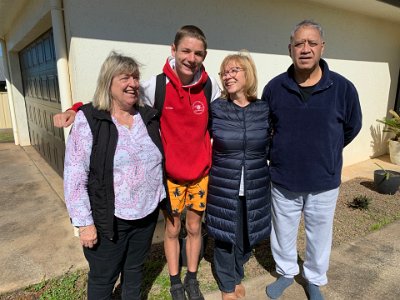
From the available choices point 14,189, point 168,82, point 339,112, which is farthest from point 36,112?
point 339,112

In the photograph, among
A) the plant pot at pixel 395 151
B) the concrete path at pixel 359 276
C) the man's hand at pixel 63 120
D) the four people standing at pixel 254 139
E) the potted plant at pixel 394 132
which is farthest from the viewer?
the plant pot at pixel 395 151

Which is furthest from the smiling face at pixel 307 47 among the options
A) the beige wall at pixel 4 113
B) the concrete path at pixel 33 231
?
the beige wall at pixel 4 113

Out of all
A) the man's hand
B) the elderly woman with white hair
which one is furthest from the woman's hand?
the man's hand

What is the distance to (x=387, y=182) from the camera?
15.2 ft

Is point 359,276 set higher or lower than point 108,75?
lower

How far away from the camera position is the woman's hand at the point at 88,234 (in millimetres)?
1658

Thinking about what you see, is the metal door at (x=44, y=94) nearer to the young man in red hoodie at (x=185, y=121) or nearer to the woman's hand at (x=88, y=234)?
the young man in red hoodie at (x=185, y=121)

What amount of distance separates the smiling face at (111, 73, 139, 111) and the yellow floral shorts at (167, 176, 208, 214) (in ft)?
2.20

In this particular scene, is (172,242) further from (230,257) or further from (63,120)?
(63,120)

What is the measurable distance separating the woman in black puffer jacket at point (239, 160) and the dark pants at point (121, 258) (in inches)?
19.3

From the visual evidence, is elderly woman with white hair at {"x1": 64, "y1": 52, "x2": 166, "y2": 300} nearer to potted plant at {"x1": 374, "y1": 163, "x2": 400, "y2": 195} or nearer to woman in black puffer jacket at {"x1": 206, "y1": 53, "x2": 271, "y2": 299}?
woman in black puffer jacket at {"x1": 206, "y1": 53, "x2": 271, "y2": 299}

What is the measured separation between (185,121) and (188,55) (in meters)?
0.42

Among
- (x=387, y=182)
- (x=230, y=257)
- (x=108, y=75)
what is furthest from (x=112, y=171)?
(x=387, y=182)

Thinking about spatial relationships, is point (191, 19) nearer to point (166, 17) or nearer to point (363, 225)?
point (166, 17)
